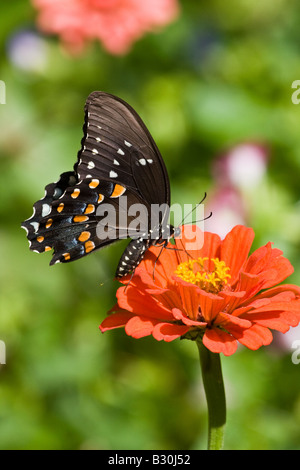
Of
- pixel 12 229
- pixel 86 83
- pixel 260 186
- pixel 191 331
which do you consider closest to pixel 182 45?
pixel 86 83

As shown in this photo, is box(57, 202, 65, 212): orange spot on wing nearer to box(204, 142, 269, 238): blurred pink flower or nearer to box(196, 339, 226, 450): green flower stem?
box(196, 339, 226, 450): green flower stem

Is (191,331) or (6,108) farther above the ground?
(6,108)

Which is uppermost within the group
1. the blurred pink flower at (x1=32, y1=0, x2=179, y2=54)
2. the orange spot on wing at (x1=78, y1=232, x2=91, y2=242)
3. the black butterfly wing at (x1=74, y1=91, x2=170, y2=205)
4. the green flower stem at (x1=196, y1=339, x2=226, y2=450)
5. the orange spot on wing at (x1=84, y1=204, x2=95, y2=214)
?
the blurred pink flower at (x1=32, y1=0, x2=179, y2=54)

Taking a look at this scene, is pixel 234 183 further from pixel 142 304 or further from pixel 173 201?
pixel 142 304

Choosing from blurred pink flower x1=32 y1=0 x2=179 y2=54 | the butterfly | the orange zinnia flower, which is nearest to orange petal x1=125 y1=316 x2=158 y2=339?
the orange zinnia flower

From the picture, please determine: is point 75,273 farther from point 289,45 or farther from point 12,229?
point 289,45

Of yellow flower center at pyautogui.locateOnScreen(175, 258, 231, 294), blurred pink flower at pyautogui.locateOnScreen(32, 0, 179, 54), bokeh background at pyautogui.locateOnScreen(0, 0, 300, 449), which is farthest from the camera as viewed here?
blurred pink flower at pyautogui.locateOnScreen(32, 0, 179, 54)

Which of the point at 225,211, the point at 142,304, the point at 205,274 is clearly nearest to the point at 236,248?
the point at 205,274

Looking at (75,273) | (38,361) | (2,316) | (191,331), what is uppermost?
(75,273)
